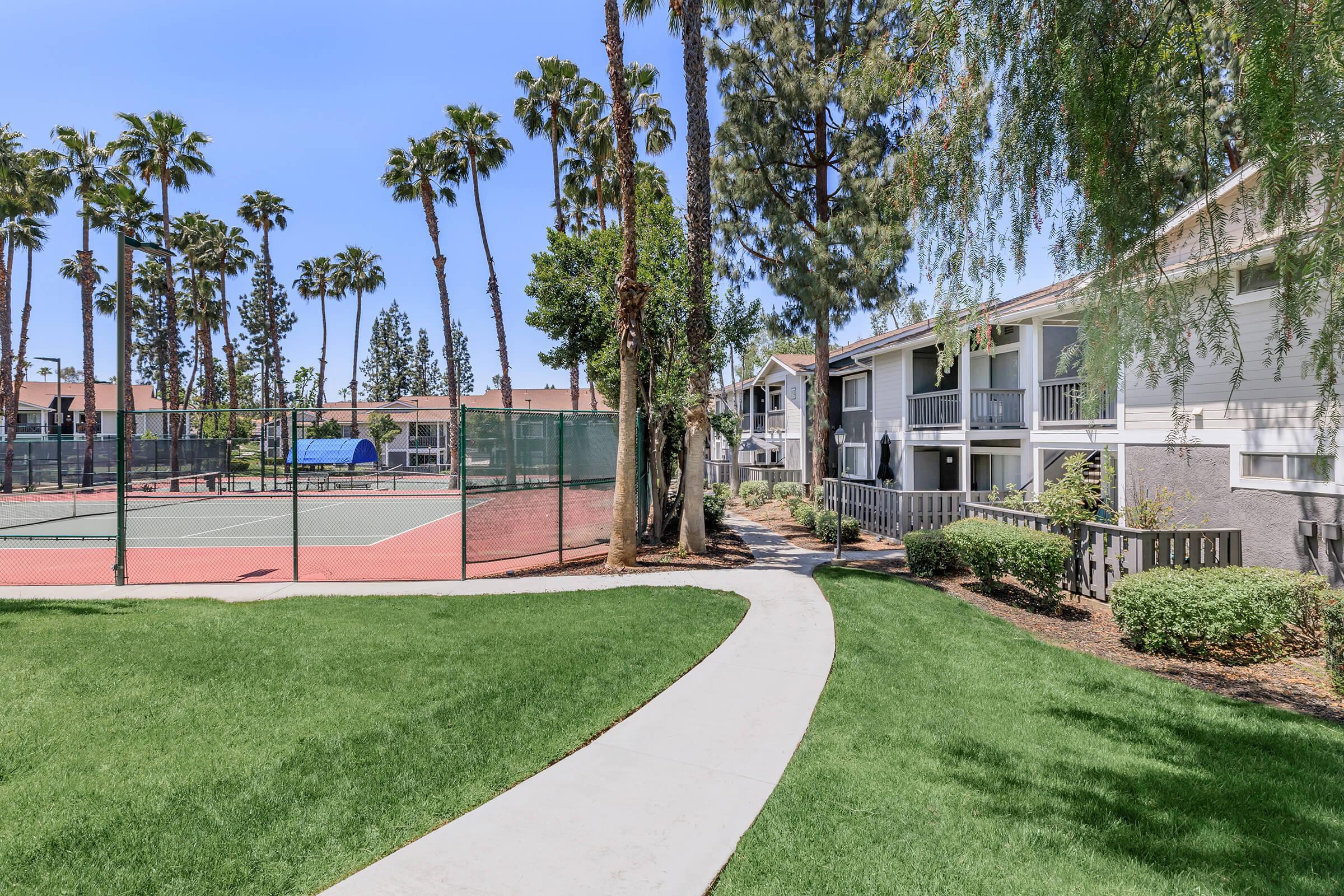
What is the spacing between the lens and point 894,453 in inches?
855

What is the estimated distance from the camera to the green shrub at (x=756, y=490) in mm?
24219

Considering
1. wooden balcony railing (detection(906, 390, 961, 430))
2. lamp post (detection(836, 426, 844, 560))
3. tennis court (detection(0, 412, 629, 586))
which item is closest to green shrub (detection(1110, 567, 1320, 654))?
lamp post (detection(836, 426, 844, 560))

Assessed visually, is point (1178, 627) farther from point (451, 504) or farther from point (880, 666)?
point (451, 504)

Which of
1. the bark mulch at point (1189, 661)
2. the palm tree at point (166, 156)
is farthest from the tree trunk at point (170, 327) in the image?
the bark mulch at point (1189, 661)

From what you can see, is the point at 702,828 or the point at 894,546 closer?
the point at 702,828

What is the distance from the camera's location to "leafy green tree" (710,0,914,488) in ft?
62.4

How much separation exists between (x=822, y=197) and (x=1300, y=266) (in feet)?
62.3

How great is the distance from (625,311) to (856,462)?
636 inches

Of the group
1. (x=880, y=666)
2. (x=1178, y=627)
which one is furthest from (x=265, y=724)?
(x=1178, y=627)

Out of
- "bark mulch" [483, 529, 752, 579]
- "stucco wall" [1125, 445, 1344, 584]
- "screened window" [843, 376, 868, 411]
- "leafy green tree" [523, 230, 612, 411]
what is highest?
"leafy green tree" [523, 230, 612, 411]

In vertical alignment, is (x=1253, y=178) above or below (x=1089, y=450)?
above

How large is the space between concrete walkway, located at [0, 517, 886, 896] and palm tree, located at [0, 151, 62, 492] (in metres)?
32.0

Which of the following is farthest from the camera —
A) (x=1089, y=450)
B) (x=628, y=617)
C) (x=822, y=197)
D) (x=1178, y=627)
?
(x=822, y=197)

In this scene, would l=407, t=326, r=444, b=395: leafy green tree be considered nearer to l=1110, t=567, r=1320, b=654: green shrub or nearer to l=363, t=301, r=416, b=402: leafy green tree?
l=363, t=301, r=416, b=402: leafy green tree
